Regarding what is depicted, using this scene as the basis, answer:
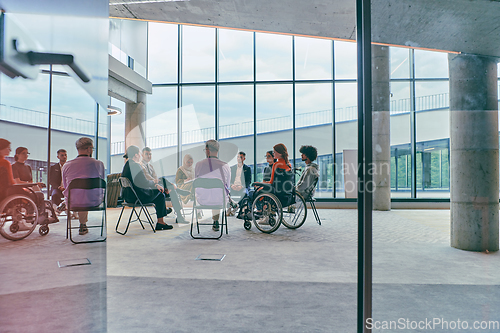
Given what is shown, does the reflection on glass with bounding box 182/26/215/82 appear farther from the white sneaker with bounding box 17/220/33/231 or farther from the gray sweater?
the white sneaker with bounding box 17/220/33/231

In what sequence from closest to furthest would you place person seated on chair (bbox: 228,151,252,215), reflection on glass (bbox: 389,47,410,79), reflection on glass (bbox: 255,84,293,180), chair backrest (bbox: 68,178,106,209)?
chair backrest (bbox: 68,178,106,209)
person seated on chair (bbox: 228,151,252,215)
reflection on glass (bbox: 389,47,410,79)
reflection on glass (bbox: 255,84,293,180)

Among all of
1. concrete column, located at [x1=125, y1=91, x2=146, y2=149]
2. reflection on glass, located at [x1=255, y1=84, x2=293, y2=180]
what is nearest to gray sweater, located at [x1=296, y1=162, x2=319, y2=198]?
reflection on glass, located at [x1=255, y1=84, x2=293, y2=180]

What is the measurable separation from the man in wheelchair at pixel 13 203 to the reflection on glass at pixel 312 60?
30.4ft

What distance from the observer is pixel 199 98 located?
1005 centimetres

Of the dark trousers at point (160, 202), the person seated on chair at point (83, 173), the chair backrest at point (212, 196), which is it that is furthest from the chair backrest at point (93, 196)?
the dark trousers at point (160, 202)

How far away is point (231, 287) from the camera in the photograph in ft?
8.30

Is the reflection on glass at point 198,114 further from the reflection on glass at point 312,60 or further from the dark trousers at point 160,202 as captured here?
the dark trousers at point 160,202

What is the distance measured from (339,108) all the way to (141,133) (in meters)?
6.54

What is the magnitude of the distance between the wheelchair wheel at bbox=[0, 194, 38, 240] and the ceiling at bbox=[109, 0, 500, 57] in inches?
109

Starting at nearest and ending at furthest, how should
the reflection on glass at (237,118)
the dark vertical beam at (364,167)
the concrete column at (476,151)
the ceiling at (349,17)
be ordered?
1. the dark vertical beam at (364,167)
2. the ceiling at (349,17)
3. the concrete column at (476,151)
4. the reflection on glass at (237,118)

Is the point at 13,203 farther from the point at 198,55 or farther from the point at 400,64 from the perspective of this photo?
the point at 198,55

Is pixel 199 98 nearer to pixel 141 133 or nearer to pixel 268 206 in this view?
pixel 141 133

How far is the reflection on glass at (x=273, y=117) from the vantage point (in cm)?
952

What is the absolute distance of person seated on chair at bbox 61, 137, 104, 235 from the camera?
130cm
